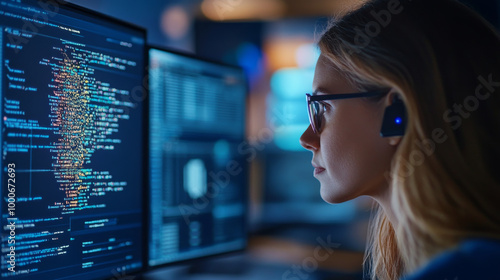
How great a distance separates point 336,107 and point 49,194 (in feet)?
1.96

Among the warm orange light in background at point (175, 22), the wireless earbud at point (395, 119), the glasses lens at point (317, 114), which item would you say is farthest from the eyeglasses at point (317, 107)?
the warm orange light in background at point (175, 22)

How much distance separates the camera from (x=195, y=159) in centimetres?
137

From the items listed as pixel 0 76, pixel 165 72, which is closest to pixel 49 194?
pixel 0 76

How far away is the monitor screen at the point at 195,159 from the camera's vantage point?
1.24 metres

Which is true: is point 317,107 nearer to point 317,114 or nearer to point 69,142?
point 317,114

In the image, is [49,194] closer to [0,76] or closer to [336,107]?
[0,76]

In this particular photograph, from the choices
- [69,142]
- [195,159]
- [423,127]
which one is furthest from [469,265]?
[195,159]

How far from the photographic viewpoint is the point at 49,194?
88cm

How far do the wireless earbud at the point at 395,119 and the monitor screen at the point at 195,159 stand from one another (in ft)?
1.93

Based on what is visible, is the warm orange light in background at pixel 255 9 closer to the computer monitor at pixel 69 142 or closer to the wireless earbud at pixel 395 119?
the computer monitor at pixel 69 142

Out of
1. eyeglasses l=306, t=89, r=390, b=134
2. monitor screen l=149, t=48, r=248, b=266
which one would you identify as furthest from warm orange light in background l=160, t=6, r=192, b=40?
eyeglasses l=306, t=89, r=390, b=134

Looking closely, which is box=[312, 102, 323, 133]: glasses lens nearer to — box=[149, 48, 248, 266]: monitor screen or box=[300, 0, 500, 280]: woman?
box=[300, 0, 500, 280]: woman

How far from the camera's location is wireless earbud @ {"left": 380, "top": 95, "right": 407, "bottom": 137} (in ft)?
2.96

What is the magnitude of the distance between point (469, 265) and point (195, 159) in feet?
2.71
